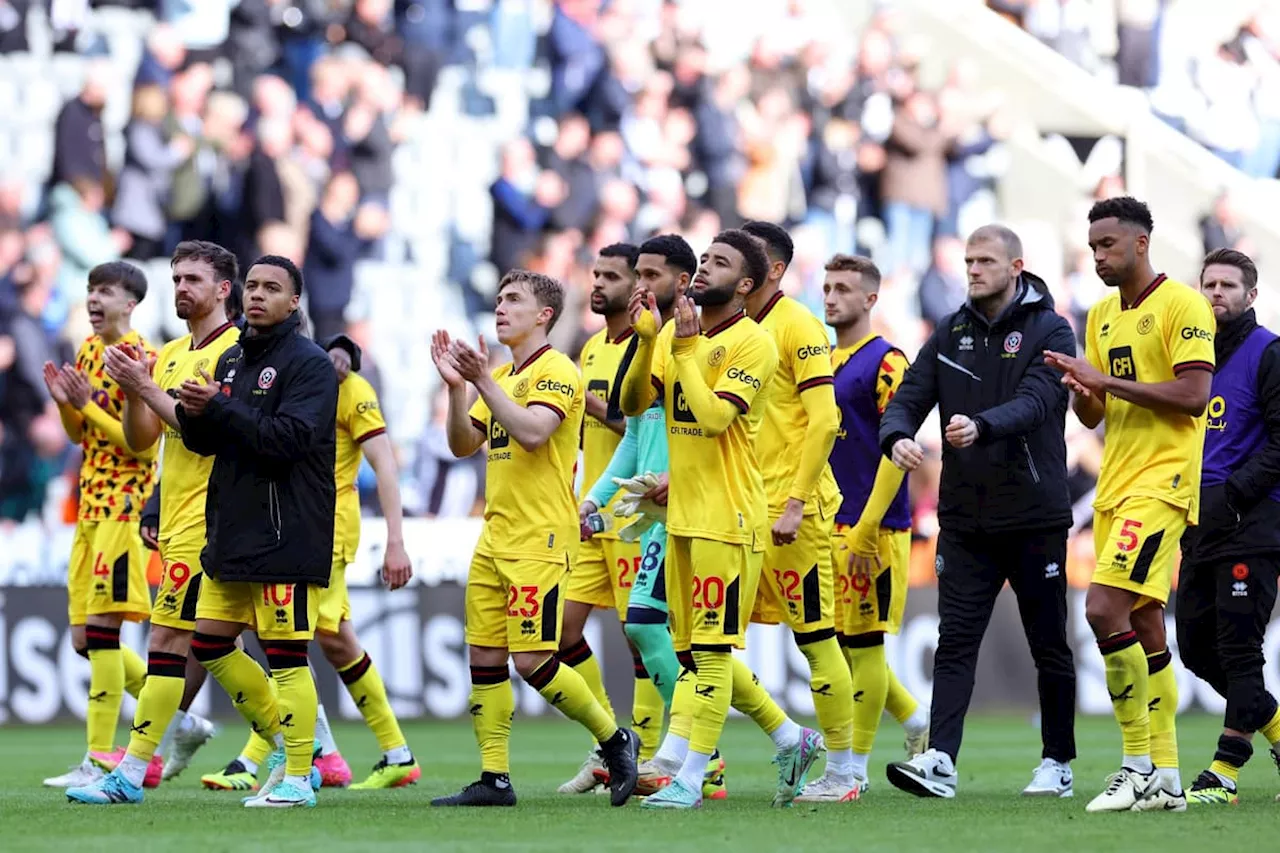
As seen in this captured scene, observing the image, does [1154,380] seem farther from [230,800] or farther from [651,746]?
[230,800]

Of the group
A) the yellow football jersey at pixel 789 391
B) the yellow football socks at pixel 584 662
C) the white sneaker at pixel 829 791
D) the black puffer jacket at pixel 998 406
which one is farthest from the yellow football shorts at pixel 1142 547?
the yellow football socks at pixel 584 662

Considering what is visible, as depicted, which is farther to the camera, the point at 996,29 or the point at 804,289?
the point at 996,29

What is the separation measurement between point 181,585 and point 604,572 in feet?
7.39

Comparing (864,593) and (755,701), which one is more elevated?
(864,593)

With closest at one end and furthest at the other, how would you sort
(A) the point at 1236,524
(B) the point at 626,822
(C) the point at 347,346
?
1. (B) the point at 626,822
2. (A) the point at 1236,524
3. (C) the point at 347,346

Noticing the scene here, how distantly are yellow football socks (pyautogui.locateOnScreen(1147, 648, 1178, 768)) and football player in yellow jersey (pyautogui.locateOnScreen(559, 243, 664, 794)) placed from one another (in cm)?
238

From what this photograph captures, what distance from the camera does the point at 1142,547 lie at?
823 centimetres

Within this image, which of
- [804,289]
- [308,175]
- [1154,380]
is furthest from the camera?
[804,289]

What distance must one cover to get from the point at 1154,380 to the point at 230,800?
4.56m

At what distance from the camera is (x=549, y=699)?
8.46 m

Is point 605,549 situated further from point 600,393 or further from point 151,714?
point 151,714

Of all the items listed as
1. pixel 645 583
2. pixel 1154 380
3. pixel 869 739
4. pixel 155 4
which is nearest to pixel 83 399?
pixel 645 583

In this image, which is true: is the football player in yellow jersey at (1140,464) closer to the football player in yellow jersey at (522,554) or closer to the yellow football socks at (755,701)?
the yellow football socks at (755,701)

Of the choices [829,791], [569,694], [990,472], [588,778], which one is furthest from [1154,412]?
[588,778]
